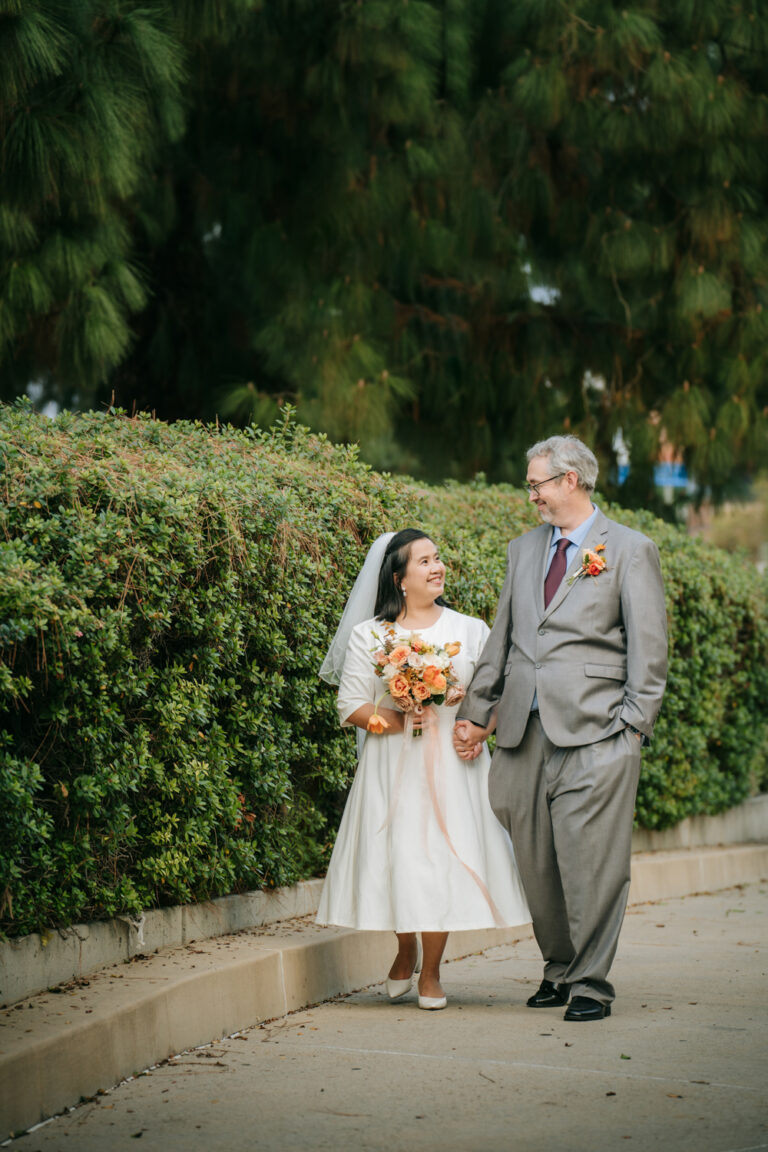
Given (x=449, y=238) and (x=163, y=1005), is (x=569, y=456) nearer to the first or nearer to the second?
(x=163, y=1005)

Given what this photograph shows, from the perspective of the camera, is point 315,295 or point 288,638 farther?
point 315,295

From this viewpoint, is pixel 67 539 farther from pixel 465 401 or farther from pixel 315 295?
pixel 465 401

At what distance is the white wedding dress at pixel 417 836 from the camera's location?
570 cm

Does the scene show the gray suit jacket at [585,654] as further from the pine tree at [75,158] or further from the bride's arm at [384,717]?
the pine tree at [75,158]

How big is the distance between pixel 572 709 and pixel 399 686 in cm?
69

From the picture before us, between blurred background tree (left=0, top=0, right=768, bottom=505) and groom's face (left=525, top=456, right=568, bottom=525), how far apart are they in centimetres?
427

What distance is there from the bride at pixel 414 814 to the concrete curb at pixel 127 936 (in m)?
0.54

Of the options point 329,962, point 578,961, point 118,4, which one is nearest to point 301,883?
point 329,962

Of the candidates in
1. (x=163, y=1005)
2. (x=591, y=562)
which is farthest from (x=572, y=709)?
(x=163, y=1005)

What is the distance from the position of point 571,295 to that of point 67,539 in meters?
8.95

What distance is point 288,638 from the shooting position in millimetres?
6539

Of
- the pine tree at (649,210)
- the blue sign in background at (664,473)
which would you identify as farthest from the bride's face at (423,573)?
the blue sign in background at (664,473)

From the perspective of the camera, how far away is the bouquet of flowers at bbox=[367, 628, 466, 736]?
575 cm

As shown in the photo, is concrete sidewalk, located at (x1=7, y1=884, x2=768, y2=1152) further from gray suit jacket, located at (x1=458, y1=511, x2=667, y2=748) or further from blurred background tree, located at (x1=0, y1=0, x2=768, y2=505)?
blurred background tree, located at (x1=0, y1=0, x2=768, y2=505)
